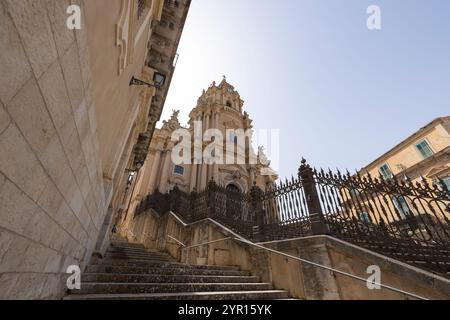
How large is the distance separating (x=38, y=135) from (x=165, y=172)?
16.9 metres

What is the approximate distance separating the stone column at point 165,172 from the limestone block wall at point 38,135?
14.7 meters

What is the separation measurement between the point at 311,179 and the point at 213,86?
92.0ft

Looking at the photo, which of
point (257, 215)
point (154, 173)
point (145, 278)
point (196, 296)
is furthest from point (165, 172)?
point (196, 296)

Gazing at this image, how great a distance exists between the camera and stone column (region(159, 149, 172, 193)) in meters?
17.0

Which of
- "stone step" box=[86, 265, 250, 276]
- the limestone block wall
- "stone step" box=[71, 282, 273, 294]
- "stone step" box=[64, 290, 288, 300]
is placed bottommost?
"stone step" box=[64, 290, 288, 300]

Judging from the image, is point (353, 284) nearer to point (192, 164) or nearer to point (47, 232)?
point (47, 232)

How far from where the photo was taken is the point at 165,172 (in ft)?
58.7

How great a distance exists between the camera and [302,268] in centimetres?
458

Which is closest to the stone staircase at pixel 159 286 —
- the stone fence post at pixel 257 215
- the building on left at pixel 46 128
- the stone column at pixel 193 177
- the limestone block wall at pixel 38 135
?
the building on left at pixel 46 128

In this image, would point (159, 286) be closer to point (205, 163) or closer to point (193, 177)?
point (193, 177)

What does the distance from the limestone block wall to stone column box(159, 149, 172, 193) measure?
48.4 feet

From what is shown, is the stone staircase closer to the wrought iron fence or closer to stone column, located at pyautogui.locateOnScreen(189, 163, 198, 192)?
the wrought iron fence

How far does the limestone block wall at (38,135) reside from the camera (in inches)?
46.5

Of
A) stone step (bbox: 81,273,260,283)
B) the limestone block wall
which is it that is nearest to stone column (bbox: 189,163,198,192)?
stone step (bbox: 81,273,260,283)
